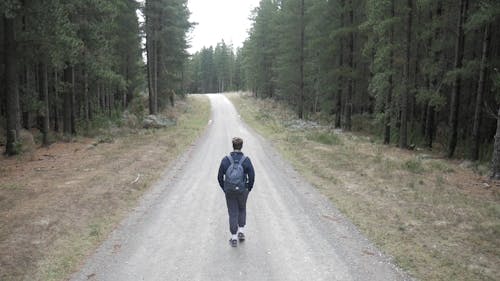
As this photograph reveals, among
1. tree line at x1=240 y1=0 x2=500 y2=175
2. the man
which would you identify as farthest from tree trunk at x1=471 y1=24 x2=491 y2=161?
the man

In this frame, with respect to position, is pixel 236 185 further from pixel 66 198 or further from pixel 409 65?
pixel 409 65

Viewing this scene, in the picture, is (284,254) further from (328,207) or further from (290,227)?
(328,207)

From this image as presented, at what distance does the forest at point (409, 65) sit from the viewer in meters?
18.3

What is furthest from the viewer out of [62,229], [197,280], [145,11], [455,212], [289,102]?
[289,102]

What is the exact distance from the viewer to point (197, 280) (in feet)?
21.5

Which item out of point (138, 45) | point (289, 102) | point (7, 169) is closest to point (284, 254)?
point (7, 169)

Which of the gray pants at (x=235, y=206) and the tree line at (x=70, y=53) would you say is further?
the tree line at (x=70, y=53)

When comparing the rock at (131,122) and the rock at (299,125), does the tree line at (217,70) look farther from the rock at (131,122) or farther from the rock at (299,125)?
the rock at (131,122)

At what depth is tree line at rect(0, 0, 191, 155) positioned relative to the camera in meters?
16.6

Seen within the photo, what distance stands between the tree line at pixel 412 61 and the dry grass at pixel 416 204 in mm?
3222

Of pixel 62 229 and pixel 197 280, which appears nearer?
pixel 197 280

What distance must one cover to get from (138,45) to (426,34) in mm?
25169

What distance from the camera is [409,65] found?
21.8 meters

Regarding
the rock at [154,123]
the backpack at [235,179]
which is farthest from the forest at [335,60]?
the backpack at [235,179]
